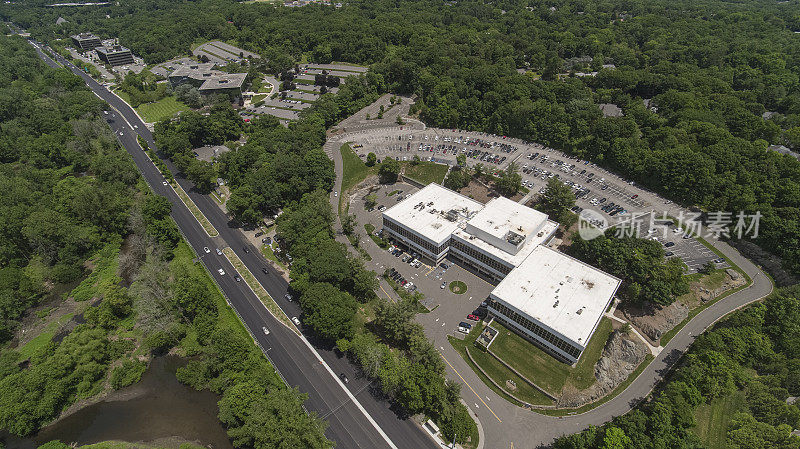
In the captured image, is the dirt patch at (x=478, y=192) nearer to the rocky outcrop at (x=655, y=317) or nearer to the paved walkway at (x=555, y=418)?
the paved walkway at (x=555, y=418)

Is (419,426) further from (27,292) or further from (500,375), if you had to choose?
(27,292)

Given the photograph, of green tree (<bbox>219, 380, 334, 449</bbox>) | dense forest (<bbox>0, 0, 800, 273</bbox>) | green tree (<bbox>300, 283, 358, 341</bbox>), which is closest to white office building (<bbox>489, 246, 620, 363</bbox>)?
green tree (<bbox>300, 283, 358, 341</bbox>)

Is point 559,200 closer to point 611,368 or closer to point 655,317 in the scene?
point 655,317

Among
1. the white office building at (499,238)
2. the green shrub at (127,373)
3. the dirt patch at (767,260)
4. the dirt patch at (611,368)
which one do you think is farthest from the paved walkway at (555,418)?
the green shrub at (127,373)

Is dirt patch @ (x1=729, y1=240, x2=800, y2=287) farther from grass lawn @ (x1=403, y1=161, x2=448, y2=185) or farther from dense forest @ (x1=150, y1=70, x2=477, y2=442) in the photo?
dense forest @ (x1=150, y1=70, x2=477, y2=442)

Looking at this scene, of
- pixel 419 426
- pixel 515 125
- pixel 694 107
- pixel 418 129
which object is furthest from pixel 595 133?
pixel 419 426

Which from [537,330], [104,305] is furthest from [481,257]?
[104,305]
